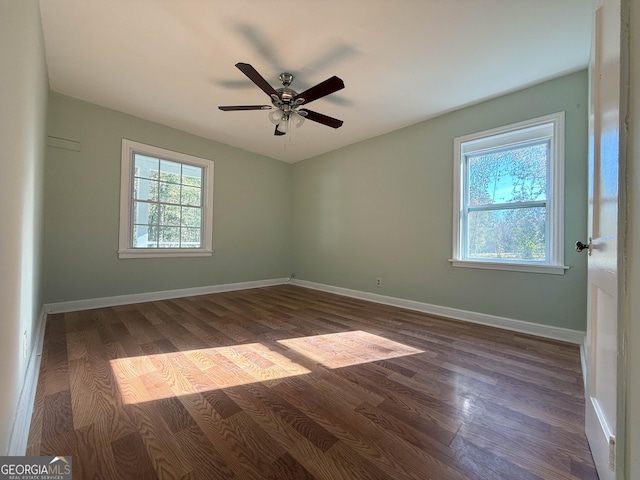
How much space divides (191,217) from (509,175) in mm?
4495

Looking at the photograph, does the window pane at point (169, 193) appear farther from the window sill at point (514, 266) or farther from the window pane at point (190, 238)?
the window sill at point (514, 266)

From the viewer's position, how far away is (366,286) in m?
4.04

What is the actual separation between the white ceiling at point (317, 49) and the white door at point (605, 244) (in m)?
1.12

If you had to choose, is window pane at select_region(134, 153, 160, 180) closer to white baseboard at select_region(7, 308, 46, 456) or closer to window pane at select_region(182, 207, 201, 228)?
window pane at select_region(182, 207, 201, 228)

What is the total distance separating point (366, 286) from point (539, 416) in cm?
274

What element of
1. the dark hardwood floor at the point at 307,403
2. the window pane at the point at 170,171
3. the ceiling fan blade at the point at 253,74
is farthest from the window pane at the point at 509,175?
the window pane at the point at 170,171

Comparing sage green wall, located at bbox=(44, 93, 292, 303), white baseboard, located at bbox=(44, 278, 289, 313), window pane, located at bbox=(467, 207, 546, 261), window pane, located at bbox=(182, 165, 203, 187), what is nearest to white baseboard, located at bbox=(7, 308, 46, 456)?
white baseboard, located at bbox=(44, 278, 289, 313)

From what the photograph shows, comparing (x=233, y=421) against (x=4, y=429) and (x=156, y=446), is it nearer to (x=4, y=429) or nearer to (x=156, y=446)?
(x=156, y=446)

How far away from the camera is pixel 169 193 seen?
153 inches

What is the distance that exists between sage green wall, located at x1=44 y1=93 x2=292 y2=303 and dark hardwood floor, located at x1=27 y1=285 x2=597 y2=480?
0.86 metres

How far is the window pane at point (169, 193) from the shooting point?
379 cm

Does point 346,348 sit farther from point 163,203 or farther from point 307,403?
point 163,203

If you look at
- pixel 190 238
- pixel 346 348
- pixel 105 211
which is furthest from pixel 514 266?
pixel 105 211

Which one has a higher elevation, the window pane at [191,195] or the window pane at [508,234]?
the window pane at [191,195]
